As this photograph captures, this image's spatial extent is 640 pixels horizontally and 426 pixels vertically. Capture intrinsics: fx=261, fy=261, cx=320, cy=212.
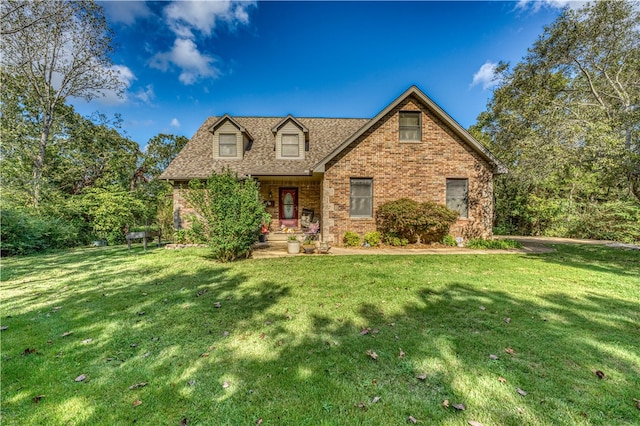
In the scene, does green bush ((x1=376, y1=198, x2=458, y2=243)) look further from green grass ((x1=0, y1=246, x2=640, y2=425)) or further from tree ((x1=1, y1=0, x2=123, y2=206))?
tree ((x1=1, y1=0, x2=123, y2=206))

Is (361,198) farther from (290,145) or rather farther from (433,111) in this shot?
(290,145)

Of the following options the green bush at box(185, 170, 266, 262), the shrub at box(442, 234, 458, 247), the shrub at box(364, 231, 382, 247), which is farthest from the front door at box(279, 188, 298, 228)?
the shrub at box(442, 234, 458, 247)

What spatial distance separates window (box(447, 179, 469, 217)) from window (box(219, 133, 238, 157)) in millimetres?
10651

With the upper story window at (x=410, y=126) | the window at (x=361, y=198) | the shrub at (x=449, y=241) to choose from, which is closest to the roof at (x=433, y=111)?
the upper story window at (x=410, y=126)

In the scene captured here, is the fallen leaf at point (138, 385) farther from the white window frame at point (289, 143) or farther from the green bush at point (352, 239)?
the white window frame at point (289, 143)

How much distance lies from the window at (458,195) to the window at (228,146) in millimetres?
10651

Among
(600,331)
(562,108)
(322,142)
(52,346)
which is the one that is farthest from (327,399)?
(562,108)

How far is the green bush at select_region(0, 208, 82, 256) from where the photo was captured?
999cm

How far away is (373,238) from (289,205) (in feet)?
17.7

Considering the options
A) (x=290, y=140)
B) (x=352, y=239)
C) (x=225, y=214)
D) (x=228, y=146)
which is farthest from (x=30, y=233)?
(x=352, y=239)

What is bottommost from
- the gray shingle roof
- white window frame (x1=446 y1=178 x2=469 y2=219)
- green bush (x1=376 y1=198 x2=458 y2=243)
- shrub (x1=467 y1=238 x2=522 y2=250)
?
shrub (x1=467 y1=238 x2=522 y2=250)

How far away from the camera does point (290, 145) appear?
45.6ft

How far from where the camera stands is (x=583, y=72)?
45.1ft

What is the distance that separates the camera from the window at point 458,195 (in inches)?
460
